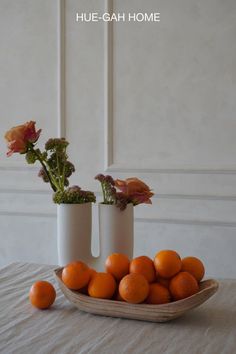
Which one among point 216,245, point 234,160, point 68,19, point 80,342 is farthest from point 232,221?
point 80,342

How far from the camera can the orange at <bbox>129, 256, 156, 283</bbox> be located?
43.5 inches

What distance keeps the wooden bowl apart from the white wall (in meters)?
1.39

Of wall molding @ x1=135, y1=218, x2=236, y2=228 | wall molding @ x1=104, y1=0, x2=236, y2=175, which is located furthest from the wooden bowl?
wall molding @ x1=104, y1=0, x2=236, y2=175

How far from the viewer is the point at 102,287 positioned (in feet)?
3.57

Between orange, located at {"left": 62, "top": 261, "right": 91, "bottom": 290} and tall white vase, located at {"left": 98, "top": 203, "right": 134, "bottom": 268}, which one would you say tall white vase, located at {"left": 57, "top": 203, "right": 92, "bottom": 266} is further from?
orange, located at {"left": 62, "top": 261, "right": 91, "bottom": 290}

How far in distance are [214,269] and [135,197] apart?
1.22 m

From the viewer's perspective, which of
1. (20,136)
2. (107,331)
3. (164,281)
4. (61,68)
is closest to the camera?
(107,331)

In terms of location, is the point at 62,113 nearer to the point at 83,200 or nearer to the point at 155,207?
the point at 155,207

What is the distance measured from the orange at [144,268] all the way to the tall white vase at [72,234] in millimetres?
294

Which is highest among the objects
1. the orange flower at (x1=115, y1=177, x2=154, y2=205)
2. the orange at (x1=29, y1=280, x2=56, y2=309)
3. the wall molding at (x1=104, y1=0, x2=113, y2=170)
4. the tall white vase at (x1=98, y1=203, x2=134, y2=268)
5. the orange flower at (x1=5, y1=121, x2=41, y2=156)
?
the wall molding at (x1=104, y1=0, x2=113, y2=170)

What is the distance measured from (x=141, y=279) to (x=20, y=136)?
0.56m

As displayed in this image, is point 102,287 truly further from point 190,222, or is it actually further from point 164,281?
point 190,222

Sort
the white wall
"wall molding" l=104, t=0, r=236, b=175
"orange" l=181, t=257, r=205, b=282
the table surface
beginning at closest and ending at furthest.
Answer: the table surface → "orange" l=181, t=257, r=205, b=282 → the white wall → "wall molding" l=104, t=0, r=236, b=175

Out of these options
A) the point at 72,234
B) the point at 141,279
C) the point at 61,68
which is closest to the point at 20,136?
the point at 72,234
